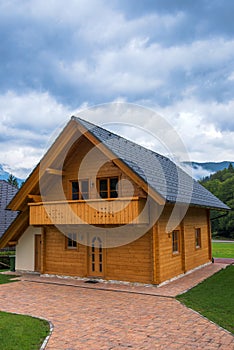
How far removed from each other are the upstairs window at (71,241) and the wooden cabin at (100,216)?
0.14 feet

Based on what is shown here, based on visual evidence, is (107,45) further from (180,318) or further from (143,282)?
(180,318)

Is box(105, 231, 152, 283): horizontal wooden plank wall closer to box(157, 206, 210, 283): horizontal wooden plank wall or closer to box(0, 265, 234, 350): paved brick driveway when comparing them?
box(157, 206, 210, 283): horizontal wooden plank wall

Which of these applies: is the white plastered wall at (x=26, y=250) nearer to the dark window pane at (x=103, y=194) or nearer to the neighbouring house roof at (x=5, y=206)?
the neighbouring house roof at (x=5, y=206)

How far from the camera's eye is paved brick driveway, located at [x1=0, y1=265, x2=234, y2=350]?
6352 mm

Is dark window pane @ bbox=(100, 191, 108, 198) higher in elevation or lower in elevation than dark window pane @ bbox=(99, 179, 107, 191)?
lower

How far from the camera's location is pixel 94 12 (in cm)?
1202

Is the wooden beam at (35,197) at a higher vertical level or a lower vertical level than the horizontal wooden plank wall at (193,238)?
higher

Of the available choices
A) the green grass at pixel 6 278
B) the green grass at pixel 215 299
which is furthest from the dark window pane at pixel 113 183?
the green grass at pixel 6 278

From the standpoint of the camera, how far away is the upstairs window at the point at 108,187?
43.4ft

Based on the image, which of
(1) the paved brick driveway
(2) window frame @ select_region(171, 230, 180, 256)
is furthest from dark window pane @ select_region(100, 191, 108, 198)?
(1) the paved brick driveway

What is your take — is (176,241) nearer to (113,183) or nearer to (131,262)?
(131,262)

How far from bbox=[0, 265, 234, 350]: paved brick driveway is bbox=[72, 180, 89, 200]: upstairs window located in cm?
371

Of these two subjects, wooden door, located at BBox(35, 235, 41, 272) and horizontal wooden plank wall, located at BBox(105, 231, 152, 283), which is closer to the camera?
horizontal wooden plank wall, located at BBox(105, 231, 152, 283)

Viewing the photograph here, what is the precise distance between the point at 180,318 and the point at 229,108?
46.4 ft
